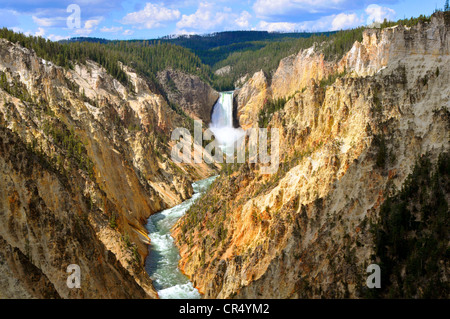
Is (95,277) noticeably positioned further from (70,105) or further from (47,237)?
(70,105)

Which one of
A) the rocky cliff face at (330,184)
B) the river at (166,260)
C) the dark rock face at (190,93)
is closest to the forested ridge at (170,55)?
the dark rock face at (190,93)

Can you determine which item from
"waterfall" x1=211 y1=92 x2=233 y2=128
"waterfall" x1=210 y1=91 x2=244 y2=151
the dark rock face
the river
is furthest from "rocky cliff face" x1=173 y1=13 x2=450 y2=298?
the dark rock face

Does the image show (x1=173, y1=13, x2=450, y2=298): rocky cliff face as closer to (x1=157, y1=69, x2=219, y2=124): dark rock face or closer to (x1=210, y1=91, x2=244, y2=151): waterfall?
(x1=210, y1=91, x2=244, y2=151): waterfall

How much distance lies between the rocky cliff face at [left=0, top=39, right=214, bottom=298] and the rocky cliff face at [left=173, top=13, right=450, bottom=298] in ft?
22.4

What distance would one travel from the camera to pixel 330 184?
100 feet

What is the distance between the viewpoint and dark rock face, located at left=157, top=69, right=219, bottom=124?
350 ft

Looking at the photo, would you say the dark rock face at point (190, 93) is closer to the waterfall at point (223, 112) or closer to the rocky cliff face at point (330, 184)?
the waterfall at point (223, 112)

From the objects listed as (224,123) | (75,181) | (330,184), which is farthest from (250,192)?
(224,123)

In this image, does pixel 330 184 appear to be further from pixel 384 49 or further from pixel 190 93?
pixel 190 93

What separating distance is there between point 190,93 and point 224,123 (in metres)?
11.9

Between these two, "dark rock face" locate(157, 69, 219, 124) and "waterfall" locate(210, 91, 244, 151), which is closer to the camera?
"waterfall" locate(210, 91, 244, 151)

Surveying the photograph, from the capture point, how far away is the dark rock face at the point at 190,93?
107 metres

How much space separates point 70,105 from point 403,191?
127 feet

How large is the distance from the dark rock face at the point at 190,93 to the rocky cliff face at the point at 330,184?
191ft
